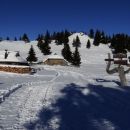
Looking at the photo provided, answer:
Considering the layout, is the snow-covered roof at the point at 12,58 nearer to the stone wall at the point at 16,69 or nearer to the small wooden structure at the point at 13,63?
the small wooden structure at the point at 13,63

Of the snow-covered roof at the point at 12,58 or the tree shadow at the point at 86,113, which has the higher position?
the snow-covered roof at the point at 12,58

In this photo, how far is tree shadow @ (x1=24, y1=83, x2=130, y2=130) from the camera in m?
11.0

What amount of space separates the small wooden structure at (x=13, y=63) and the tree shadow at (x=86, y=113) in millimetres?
48559

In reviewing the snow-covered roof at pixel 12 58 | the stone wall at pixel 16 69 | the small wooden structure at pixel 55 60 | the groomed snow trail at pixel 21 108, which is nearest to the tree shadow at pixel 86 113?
the groomed snow trail at pixel 21 108

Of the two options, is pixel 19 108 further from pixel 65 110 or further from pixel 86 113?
pixel 86 113

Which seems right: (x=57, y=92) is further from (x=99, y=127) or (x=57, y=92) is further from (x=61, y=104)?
(x=99, y=127)

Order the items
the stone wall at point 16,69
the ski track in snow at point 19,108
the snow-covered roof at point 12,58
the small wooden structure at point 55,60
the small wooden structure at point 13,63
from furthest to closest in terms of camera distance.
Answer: the small wooden structure at point 55,60 < the snow-covered roof at point 12,58 < the small wooden structure at point 13,63 < the stone wall at point 16,69 < the ski track in snow at point 19,108

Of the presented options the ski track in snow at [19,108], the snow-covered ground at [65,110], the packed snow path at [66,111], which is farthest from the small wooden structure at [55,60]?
the packed snow path at [66,111]

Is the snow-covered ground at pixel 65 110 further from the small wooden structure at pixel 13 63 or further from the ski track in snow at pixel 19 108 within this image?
the small wooden structure at pixel 13 63

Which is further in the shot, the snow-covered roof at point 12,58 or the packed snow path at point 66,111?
the snow-covered roof at point 12,58

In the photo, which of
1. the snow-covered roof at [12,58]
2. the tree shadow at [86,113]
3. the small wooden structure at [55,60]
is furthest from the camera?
the small wooden structure at [55,60]

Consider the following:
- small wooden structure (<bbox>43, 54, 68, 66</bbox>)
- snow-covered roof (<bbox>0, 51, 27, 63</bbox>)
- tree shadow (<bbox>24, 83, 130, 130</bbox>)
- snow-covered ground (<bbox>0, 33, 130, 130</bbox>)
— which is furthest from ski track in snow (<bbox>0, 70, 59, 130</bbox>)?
small wooden structure (<bbox>43, 54, 68, 66</bbox>)

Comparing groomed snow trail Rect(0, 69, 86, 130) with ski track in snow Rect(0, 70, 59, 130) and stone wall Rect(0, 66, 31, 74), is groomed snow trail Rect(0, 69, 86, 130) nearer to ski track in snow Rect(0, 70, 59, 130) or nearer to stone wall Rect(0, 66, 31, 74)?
ski track in snow Rect(0, 70, 59, 130)

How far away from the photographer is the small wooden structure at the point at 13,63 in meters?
66.8
